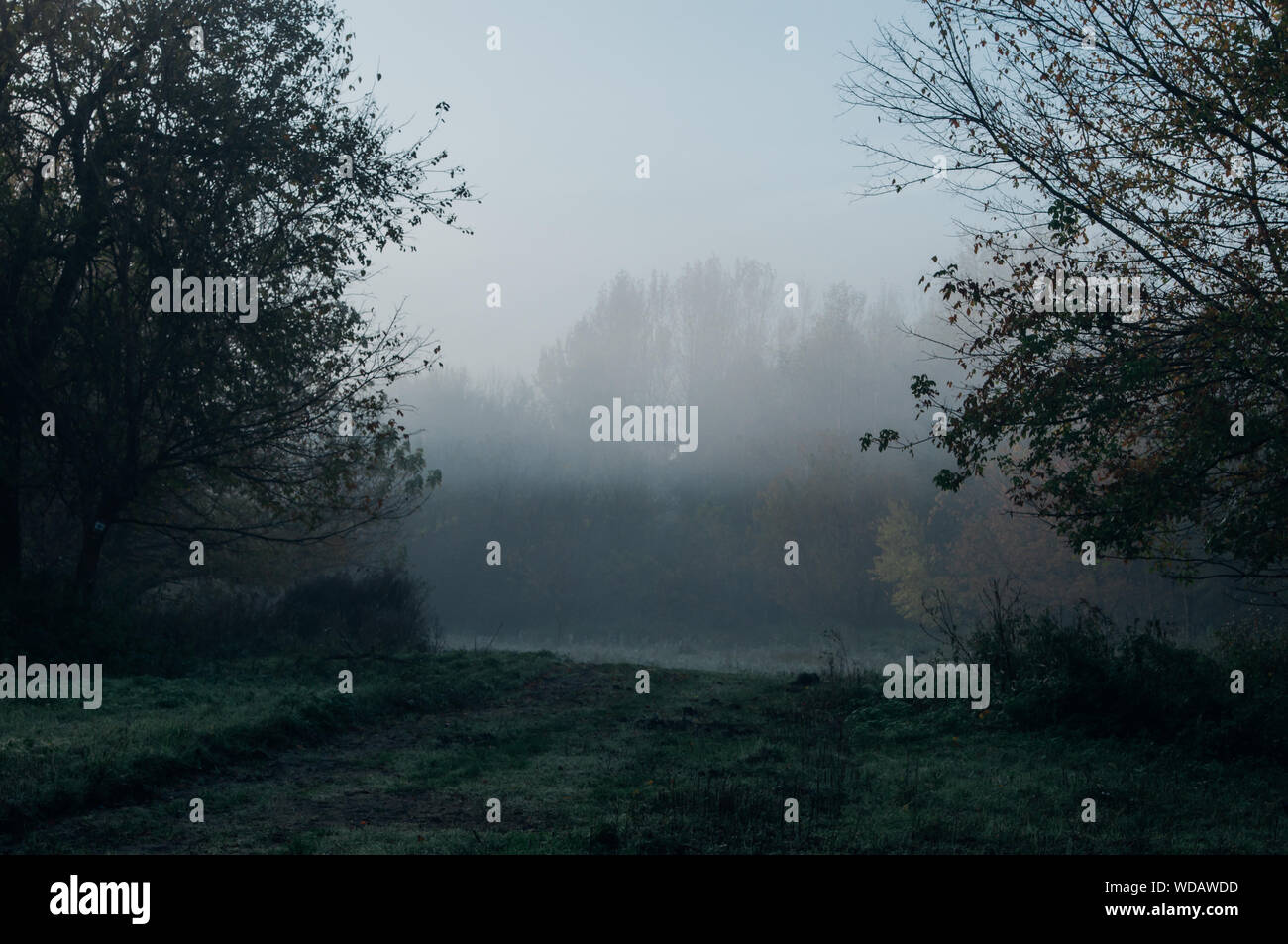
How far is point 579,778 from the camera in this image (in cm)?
1004

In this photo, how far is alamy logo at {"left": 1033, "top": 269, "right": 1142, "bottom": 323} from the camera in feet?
40.4

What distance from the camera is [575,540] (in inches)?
2625

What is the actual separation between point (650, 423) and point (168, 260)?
7102cm

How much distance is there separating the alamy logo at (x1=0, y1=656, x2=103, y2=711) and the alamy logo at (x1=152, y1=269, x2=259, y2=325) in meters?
5.79

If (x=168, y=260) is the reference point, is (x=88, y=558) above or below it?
below

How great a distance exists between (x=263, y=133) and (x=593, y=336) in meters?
69.8

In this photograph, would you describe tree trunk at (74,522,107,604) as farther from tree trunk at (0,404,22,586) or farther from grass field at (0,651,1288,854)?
grass field at (0,651,1288,854)

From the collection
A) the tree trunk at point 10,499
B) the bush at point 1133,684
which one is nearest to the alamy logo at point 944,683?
the bush at point 1133,684

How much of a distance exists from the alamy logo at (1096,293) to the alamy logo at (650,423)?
6238 centimetres

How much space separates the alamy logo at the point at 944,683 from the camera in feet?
45.1

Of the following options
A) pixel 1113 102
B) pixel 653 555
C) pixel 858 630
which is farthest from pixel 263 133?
pixel 653 555

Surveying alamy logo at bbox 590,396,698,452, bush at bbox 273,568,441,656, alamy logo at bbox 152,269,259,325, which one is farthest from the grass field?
alamy logo at bbox 590,396,698,452
